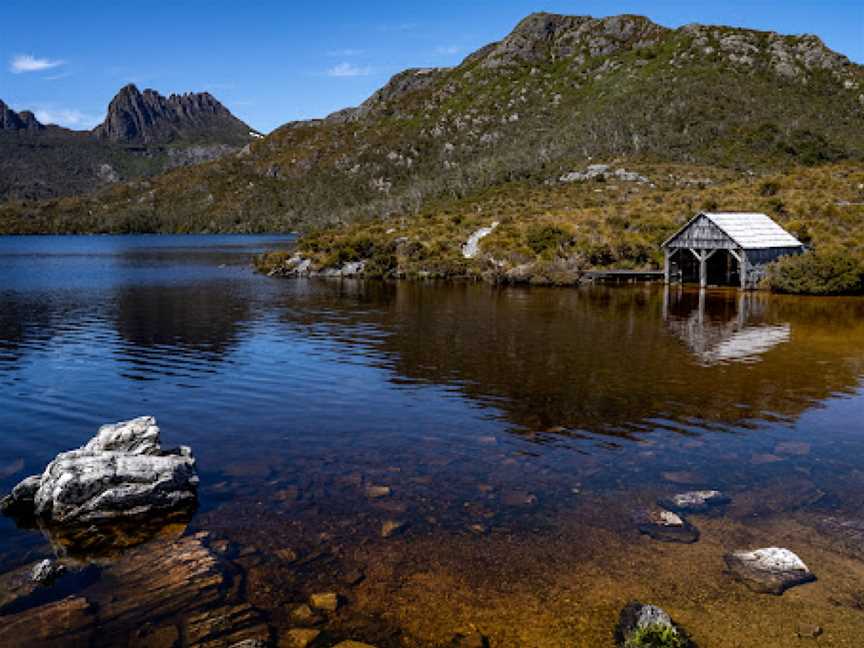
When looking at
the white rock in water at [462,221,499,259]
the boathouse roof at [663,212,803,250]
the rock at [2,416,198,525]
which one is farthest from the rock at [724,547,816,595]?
the white rock in water at [462,221,499,259]

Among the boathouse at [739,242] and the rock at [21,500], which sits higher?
the boathouse at [739,242]

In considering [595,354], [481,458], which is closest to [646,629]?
[481,458]

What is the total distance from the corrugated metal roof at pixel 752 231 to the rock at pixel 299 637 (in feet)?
166

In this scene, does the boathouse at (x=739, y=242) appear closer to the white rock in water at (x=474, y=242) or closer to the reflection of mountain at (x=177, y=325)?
the white rock in water at (x=474, y=242)

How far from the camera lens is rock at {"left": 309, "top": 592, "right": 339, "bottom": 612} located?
1041 centimetres

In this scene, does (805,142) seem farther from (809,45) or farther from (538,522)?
(538,522)

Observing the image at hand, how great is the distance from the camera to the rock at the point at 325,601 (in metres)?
10.4

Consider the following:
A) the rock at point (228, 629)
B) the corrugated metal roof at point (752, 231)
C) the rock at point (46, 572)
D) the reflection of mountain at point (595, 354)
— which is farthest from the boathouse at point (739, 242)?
the rock at point (46, 572)

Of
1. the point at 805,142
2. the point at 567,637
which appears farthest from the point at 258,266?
the point at 805,142

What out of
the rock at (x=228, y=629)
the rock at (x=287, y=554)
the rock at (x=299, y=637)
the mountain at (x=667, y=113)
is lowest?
the rock at (x=299, y=637)

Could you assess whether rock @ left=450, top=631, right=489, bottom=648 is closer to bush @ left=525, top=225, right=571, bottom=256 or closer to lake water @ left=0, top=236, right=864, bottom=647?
lake water @ left=0, top=236, right=864, bottom=647

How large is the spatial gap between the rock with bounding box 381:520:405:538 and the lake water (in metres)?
0.18

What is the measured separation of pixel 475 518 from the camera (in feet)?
44.4

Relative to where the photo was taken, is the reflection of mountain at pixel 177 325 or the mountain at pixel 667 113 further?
the mountain at pixel 667 113
